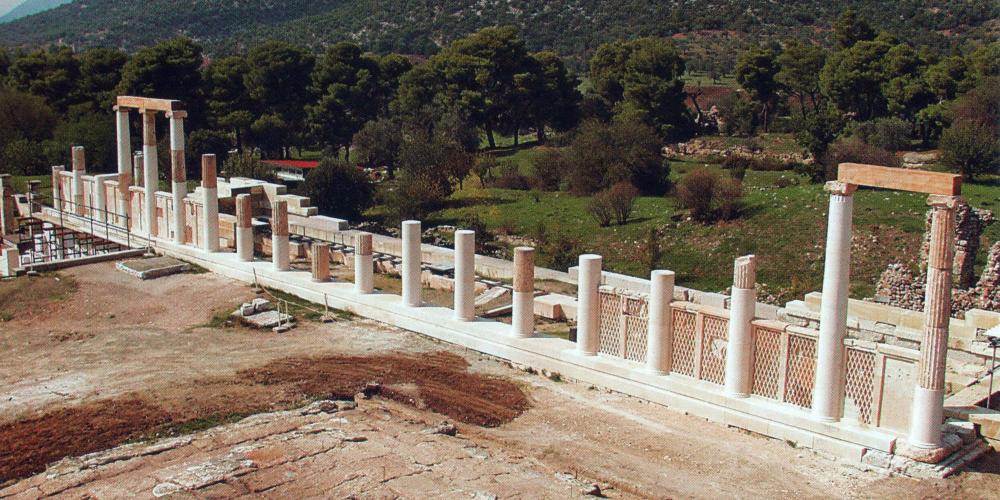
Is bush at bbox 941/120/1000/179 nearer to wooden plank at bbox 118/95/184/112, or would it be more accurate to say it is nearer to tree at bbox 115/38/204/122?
wooden plank at bbox 118/95/184/112

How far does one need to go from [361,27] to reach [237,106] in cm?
5492

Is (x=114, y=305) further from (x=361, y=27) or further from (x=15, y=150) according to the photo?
(x=361, y=27)

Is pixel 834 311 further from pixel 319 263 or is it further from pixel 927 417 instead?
pixel 319 263

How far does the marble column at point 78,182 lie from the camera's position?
28.6m

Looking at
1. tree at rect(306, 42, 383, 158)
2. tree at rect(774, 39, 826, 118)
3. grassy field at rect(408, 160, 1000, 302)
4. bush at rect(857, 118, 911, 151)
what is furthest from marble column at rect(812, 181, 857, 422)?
tree at rect(774, 39, 826, 118)

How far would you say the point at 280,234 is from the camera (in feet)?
69.1

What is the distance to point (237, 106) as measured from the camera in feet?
159

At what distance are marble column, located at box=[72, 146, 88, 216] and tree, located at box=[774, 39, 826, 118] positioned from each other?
1472 inches

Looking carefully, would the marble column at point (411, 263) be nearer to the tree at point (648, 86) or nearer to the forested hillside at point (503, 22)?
the tree at point (648, 86)

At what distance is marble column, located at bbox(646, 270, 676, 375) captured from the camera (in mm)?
14156

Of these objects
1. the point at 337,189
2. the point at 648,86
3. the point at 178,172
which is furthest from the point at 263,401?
the point at 648,86

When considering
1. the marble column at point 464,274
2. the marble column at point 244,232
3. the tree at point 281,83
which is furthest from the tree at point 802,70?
the marble column at point 464,274

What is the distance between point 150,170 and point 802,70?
130 ft

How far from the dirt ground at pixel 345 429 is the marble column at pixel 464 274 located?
0.77m
